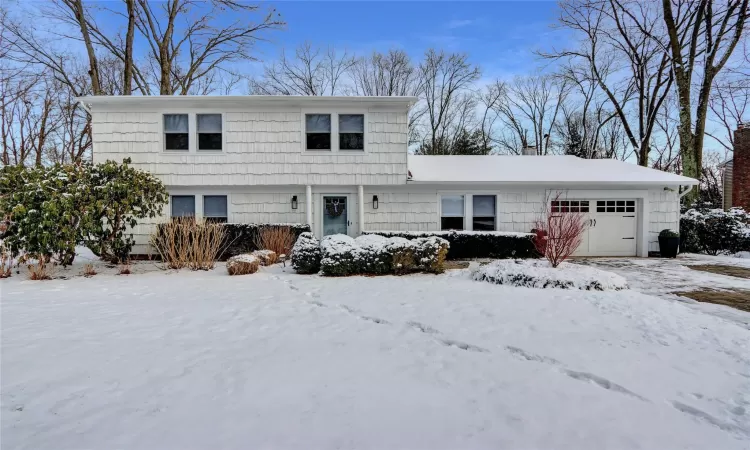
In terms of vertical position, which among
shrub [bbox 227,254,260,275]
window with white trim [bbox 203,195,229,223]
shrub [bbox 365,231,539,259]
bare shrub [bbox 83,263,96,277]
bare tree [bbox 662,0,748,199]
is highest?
bare tree [bbox 662,0,748,199]

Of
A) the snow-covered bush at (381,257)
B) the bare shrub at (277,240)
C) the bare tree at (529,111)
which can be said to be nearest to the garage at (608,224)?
the snow-covered bush at (381,257)

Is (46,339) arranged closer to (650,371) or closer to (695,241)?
(650,371)

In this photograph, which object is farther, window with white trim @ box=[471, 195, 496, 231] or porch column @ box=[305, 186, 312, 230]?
window with white trim @ box=[471, 195, 496, 231]

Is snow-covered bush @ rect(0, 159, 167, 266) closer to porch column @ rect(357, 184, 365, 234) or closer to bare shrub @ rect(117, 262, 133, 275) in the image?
bare shrub @ rect(117, 262, 133, 275)

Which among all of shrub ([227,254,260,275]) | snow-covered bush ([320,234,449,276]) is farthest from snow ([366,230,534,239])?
shrub ([227,254,260,275])

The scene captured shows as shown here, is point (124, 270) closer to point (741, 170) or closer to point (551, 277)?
point (551, 277)

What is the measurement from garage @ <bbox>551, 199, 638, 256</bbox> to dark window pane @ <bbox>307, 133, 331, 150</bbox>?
23.3 feet

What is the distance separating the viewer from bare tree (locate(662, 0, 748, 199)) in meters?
14.6

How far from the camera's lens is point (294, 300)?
19.2ft

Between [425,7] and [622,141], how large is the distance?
2325 centimetres

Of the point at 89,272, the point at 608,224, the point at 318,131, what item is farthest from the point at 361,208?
the point at 608,224

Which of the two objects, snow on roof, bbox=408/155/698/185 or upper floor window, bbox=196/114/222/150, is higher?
upper floor window, bbox=196/114/222/150

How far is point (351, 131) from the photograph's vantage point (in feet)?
36.7

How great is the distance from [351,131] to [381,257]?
15.3 feet
